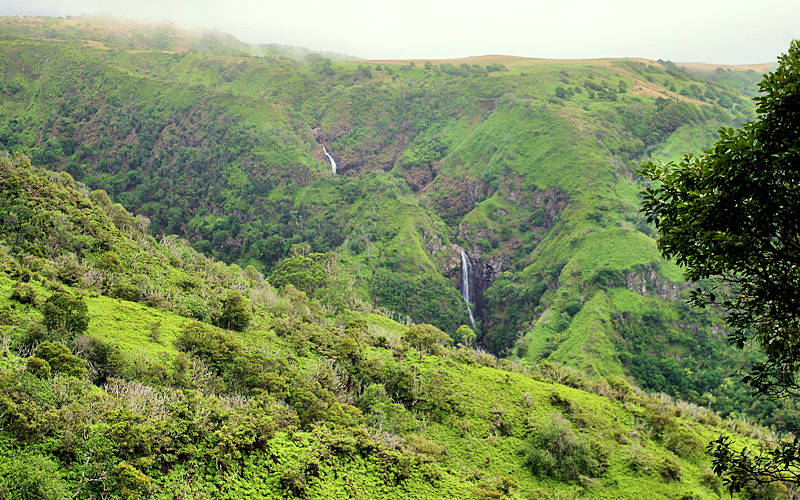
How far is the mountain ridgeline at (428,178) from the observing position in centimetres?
7006

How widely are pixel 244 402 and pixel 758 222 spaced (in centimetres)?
1874

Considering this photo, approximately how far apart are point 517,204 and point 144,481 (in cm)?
9737

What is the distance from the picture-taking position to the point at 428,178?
125125mm

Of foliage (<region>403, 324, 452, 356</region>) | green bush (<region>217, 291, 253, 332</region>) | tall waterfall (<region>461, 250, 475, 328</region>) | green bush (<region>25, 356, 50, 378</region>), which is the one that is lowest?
tall waterfall (<region>461, 250, 475, 328</region>)

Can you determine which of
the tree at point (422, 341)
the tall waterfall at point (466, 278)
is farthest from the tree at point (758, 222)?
the tall waterfall at point (466, 278)

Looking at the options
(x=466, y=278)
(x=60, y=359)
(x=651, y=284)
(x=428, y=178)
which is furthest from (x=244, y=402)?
(x=428, y=178)

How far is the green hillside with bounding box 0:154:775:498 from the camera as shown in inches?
558

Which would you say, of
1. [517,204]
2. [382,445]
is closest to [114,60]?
[517,204]

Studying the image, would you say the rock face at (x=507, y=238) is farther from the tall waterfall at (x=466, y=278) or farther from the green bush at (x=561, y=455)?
the green bush at (x=561, y=455)

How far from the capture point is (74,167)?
A: 326 feet

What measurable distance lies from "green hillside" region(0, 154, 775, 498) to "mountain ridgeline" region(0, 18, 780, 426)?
27436 millimetres

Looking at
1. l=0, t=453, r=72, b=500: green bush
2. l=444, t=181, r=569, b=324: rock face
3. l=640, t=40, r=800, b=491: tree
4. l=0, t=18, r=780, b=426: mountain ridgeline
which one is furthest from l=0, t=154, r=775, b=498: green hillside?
l=444, t=181, r=569, b=324: rock face

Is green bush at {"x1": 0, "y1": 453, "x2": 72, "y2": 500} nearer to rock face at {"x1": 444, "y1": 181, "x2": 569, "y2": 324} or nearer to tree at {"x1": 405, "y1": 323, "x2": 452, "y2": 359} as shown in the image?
tree at {"x1": 405, "y1": 323, "x2": 452, "y2": 359}

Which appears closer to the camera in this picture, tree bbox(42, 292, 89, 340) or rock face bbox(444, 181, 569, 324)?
tree bbox(42, 292, 89, 340)
